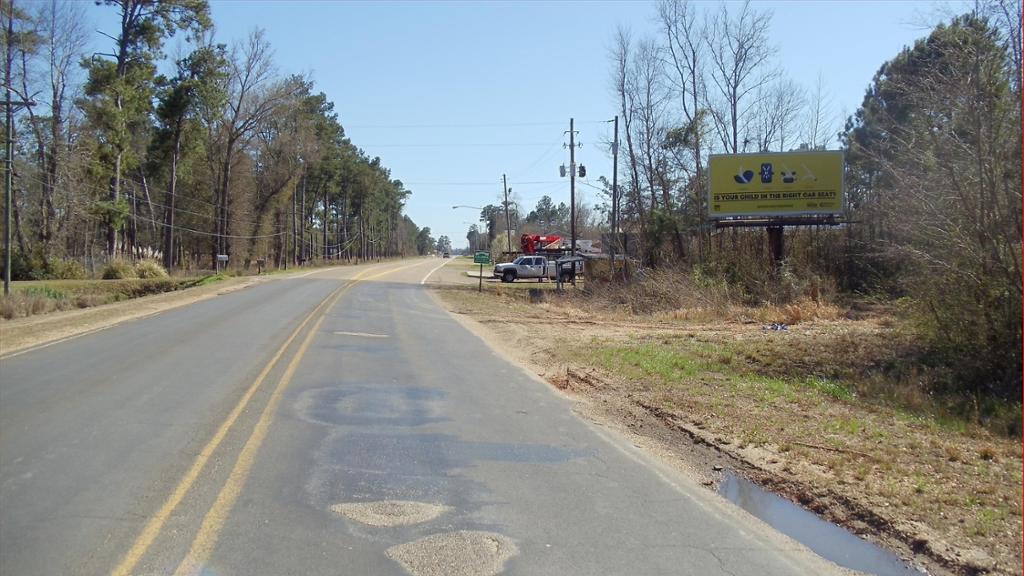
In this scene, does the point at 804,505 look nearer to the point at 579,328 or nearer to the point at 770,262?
the point at 579,328

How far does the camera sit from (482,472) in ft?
24.4

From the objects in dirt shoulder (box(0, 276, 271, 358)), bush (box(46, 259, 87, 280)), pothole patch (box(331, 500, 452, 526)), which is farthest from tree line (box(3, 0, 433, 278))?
pothole patch (box(331, 500, 452, 526))

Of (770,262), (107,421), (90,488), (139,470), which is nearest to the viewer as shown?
(90,488)

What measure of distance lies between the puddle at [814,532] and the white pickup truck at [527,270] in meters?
48.1

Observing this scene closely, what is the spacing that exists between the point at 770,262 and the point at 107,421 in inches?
1179

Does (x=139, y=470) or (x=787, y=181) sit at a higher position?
(x=787, y=181)

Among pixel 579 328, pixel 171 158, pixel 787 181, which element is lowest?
pixel 579 328

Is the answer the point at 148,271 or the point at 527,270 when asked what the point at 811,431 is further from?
the point at 148,271

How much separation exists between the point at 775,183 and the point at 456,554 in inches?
1326

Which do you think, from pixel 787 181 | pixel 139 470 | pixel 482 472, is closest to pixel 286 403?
pixel 139 470

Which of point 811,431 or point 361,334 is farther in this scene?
point 361,334

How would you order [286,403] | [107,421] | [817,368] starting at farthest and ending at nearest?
1. [817,368]
2. [286,403]
3. [107,421]

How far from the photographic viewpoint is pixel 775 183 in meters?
35.9

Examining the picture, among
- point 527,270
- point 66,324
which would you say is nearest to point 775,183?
point 527,270
